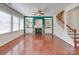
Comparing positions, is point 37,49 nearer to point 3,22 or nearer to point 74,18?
point 3,22

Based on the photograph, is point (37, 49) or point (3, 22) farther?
point (3, 22)

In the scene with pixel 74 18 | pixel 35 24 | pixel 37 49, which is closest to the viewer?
pixel 37 49

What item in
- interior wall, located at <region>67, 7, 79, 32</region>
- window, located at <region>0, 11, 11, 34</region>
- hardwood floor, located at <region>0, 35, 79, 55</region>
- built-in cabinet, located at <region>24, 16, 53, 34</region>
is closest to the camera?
hardwood floor, located at <region>0, 35, 79, 55</region>

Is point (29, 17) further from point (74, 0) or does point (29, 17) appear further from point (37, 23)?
point (74, 0)

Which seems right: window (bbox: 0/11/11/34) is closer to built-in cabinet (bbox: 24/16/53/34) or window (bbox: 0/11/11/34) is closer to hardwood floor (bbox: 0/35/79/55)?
hardwood floor (bbox: 0/35/79/55)

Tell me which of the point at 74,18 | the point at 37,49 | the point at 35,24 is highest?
the point at 74,18

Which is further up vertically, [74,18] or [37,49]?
[74,18]

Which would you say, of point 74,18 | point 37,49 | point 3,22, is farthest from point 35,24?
point 37,49

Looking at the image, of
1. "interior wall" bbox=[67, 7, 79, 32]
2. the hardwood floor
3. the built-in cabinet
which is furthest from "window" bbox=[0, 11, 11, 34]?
the built-in cabinet

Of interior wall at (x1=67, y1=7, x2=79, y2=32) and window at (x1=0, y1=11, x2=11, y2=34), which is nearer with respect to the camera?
window at (x1=0, y1=11, x2=11, y2=34)

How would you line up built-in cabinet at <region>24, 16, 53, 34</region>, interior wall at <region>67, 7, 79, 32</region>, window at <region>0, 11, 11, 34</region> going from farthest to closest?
built-in cabinet at <region>24, 16, 53, 34</region> → interior wall at <region>67, 7, 79, 32</region> → window at <region>0, 11, 11, 34</region>

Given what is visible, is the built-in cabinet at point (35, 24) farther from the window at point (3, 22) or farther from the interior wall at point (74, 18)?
the window at point (3, 22)

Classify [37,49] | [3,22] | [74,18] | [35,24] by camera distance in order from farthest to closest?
[35,24] → [74,18] → [3,22] → [37,49]
